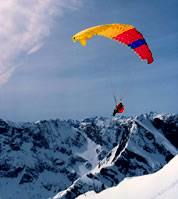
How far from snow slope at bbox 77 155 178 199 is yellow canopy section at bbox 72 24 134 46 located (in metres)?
12.4

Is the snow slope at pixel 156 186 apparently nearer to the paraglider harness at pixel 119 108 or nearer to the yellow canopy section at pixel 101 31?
the paraglider harness at pixel 119 108

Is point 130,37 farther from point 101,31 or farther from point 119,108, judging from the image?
point 119,108

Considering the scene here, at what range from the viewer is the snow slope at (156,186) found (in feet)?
50.1

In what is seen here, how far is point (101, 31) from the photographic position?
949 inches

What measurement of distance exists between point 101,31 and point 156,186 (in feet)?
49.4

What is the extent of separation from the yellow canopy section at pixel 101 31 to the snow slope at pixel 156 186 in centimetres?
1244

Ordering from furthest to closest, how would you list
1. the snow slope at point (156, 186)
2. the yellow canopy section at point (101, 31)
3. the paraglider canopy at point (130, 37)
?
the paraglider canopy at point (130, 37) < the yellow canopy section at point (101, 31) < the snow slope at point (156, 186)

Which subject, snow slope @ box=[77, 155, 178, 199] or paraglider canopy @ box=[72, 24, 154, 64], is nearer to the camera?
snow slope @ box=[77, 155, 178, 199]

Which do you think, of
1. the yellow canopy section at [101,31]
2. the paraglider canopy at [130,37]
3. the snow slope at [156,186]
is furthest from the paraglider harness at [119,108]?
the snow slope at [156,186]

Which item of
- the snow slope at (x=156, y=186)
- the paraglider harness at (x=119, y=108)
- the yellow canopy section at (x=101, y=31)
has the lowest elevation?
the snow slope at (x=156, y=186)

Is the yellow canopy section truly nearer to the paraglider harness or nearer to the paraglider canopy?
the paraglider canopy

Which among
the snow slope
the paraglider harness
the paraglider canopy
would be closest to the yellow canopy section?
the paraglider canopy

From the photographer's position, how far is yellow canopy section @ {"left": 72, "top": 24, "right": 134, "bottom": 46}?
21.8 metres

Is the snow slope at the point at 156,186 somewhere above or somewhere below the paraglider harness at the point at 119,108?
below
